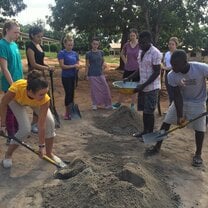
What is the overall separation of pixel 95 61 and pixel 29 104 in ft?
12.0

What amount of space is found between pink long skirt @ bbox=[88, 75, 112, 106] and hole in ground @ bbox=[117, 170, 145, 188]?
422cm

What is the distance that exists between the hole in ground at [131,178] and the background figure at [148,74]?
1.81 meters

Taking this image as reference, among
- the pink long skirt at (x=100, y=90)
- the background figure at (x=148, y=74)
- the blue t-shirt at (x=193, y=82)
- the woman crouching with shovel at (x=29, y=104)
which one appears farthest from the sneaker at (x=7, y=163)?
the pink long skirt at (x=100, y=90)

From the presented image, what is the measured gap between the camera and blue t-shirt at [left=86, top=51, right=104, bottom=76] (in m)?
7.77

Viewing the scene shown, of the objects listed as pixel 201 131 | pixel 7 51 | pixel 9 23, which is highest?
pixel 9 23

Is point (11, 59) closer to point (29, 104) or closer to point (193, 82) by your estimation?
point (29, 104)

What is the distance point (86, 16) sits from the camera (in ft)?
51.0

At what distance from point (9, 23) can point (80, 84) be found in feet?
26.6

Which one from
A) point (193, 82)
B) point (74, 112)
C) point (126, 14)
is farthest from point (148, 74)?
point (126, 14)

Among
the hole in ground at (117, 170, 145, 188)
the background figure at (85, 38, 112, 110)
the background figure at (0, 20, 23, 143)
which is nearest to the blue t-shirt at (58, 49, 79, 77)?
the background figure at (85, 38, 112, 110)

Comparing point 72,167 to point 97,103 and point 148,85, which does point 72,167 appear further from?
point 97,103

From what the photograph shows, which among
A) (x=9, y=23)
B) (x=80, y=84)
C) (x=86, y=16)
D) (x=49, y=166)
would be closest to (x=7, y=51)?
(x=9, y=23)

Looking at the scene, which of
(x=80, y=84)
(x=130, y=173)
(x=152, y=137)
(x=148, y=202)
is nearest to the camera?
(x=148, y=202)

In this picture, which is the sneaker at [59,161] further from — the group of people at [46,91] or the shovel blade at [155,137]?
the shovel blade at [155,137]
